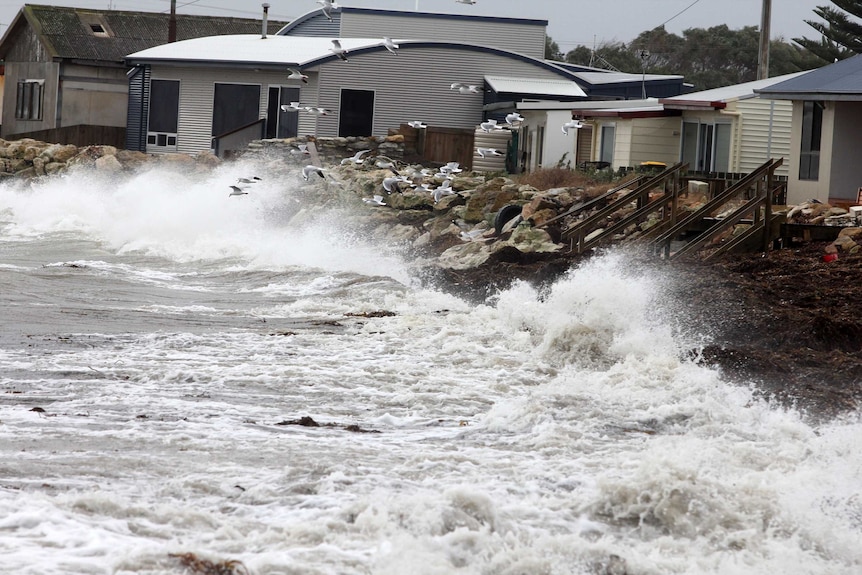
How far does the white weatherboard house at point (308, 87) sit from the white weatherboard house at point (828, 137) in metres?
15.1

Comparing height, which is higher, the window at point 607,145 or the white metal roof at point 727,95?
the white metal roof at point 727,95

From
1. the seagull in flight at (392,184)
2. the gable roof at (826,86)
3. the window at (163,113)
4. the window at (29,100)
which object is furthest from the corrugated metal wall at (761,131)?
the window at (29,100)

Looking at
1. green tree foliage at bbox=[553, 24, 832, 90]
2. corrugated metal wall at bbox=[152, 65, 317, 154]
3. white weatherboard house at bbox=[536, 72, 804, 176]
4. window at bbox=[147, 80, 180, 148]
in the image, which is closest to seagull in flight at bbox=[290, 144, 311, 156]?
corrugated metal wall at bbox=[152, 65, 317, 154]

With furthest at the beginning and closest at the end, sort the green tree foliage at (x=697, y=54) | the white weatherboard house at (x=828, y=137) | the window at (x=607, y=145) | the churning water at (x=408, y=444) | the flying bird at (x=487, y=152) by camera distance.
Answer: the green tree foliage at (x=697, y=54) → the flying bird at (x=487, y=152) → the window at (x=607, y=145) → the white weatherboard house at (x=828, y=137) → the churning water at (x=408, y=444)

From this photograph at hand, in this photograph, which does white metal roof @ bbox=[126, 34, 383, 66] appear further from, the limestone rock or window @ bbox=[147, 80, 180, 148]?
the limestone rock

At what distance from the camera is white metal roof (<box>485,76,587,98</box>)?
130ft

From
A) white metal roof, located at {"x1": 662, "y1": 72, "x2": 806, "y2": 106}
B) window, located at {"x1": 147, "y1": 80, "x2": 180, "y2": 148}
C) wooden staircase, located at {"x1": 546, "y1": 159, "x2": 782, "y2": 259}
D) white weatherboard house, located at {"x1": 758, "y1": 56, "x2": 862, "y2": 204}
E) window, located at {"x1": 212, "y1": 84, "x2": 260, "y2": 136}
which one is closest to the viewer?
wooden staircase, located at {"x1": 546, "y1": 159, "x2": 782, "y2": 259}

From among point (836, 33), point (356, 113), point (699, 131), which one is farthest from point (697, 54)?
point (699, 131)

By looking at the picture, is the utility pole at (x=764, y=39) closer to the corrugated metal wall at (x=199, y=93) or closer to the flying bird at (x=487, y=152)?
the flying bird at (x=487, y=152)

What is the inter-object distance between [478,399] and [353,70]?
29763 mm

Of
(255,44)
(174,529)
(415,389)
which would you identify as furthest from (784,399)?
(255,44)

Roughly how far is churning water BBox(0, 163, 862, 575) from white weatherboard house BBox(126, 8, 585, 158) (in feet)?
72.7

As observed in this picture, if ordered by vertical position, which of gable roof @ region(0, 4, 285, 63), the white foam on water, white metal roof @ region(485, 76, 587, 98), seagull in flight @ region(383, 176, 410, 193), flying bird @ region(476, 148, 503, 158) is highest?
gable roof @ region(0, 4, 285, 63)

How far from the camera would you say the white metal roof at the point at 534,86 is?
130ft
